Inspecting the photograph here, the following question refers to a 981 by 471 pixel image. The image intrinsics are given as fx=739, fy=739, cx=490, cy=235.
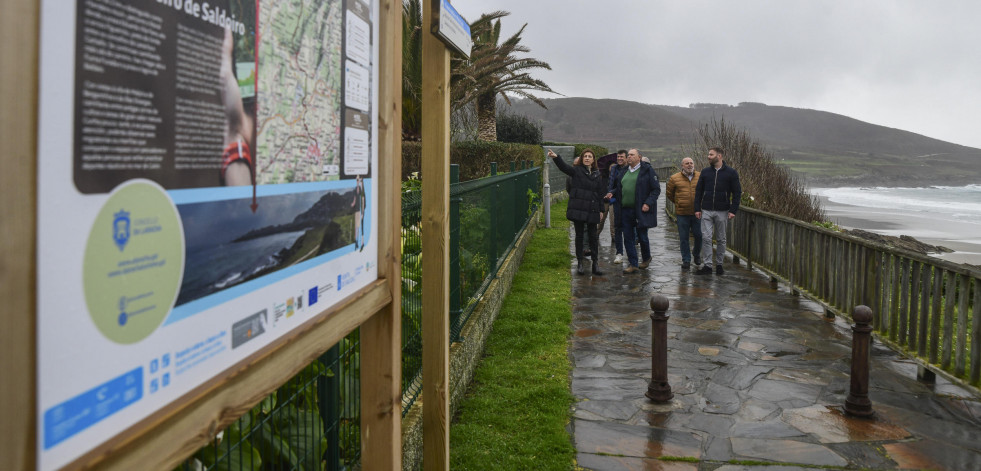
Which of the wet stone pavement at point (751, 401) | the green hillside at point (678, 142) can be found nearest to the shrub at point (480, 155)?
the wet stone pavement at point (751, 401)

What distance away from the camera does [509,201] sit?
11.4 meters

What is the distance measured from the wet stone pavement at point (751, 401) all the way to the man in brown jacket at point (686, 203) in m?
2.97

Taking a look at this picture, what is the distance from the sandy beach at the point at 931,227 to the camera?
87.4ft

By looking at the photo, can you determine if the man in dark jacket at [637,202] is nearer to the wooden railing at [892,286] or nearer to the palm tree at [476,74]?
the wooden railing at [892,286]

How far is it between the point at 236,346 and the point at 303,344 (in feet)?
1.08

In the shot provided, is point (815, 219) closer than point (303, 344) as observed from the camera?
No

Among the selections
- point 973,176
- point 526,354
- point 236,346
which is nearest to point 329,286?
point 236,346

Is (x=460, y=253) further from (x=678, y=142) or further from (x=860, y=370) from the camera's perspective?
(x=678, y=142)

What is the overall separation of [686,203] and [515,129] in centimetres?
2365

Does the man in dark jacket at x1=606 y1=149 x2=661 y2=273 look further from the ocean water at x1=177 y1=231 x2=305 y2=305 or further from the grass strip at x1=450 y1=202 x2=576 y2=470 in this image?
the ocean water at x1=177 y1=231 x2=305 y2=305

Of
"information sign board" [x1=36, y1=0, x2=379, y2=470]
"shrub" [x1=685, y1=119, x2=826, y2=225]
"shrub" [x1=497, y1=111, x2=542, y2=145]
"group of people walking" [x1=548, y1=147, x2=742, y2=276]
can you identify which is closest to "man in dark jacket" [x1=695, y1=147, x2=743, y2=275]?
"group of people walking" [x1=548, y1=147, x2=742, y2=276]

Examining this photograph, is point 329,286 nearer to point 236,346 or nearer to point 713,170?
point 236,346

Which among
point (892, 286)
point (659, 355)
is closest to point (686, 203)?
point (892, 286)

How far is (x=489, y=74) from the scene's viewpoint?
23453 millimetres
